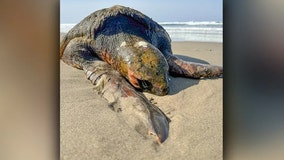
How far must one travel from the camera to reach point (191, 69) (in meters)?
1.27

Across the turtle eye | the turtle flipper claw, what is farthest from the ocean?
the turtle flipper claw

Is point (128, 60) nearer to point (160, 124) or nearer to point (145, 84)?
point (145, 84)

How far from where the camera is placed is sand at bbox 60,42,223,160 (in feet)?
3.76

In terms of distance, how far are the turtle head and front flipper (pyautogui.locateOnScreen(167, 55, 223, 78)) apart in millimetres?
53

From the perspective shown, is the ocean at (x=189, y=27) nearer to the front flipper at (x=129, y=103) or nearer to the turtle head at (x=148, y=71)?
the turtle head at (x=148, y=71)

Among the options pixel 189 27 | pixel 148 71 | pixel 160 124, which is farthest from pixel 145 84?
pixel 189 27

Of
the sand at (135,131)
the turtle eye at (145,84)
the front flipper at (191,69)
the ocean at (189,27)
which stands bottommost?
the sand at (135,131)

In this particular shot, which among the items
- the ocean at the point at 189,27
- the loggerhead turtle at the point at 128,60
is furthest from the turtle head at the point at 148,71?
the ocean at the point at 189,27

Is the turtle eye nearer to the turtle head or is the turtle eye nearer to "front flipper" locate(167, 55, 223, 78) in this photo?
the turtle head

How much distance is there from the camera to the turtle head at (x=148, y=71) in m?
1.17
